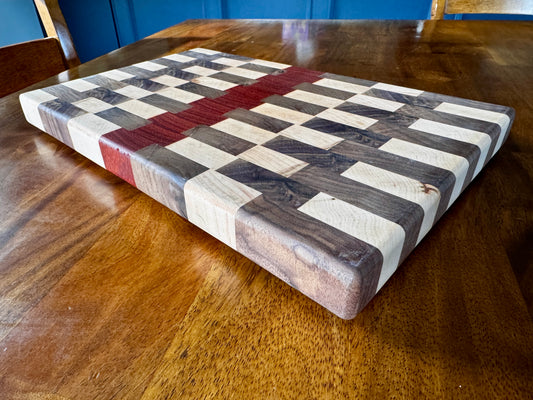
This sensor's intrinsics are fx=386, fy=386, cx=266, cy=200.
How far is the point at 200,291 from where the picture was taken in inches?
14.0

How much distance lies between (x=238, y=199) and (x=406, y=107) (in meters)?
0.34

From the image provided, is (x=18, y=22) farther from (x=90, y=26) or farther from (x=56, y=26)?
(x=56, y=26)

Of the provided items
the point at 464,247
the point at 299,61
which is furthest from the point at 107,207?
the point at 299,61

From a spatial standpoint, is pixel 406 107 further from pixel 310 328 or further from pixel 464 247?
pixel 310 328

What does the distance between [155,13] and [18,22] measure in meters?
1.07

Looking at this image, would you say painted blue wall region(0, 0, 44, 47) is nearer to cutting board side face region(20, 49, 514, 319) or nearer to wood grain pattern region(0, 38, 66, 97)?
wood grain pattern region(0, 38, 66, 97)

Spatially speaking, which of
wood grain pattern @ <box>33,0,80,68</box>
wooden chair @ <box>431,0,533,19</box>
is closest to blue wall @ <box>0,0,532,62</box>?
wooden chair @ <box>431,0,533,19</box>

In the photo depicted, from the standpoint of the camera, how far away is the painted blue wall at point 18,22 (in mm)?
2396

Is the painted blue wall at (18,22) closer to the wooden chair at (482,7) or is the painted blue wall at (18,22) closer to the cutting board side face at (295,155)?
the cutting board side face at (295,155)

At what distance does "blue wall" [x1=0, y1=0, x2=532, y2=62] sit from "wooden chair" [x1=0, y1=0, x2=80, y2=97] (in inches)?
69.6

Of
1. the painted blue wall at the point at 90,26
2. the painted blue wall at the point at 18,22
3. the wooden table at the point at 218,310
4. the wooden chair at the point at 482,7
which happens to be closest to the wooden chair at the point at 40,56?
the wooden table at the point at 218,310

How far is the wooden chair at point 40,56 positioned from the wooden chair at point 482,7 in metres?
1.41

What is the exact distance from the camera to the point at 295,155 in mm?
446

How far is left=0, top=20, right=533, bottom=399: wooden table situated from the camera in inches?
11.0
